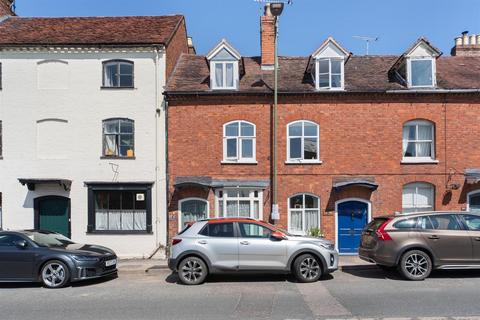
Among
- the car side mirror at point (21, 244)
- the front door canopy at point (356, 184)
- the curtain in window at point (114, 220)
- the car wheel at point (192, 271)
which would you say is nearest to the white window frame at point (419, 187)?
the front door canopy at point (356, 184)

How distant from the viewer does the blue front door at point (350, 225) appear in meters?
14.6

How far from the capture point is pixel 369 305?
300 inches

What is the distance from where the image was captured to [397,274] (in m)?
10.6

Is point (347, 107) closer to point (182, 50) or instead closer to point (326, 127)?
point (326, 127)

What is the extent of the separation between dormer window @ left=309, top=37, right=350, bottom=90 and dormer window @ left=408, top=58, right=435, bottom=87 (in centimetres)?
242

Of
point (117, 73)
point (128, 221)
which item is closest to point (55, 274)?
point (128, 221)

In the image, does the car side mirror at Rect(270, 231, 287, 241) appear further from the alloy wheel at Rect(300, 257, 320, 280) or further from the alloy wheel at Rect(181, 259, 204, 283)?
the alloy wheel at Rect(181, 259, 204, 283)

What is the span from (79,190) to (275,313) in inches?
395

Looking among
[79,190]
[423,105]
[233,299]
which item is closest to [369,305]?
[233,299]

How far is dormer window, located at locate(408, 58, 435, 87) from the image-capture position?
1491 centimetres

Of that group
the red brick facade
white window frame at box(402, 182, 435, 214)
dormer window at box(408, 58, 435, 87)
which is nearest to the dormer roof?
the red brick facade

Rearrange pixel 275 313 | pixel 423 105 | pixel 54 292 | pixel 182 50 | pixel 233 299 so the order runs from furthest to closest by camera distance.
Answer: pixel 182 50 < pixel 423 105 < pixel 54 292 < pixel 233 299 < pixel 275 313

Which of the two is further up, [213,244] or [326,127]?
[326,127]

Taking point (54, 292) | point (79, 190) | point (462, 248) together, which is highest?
point (79, 190)
